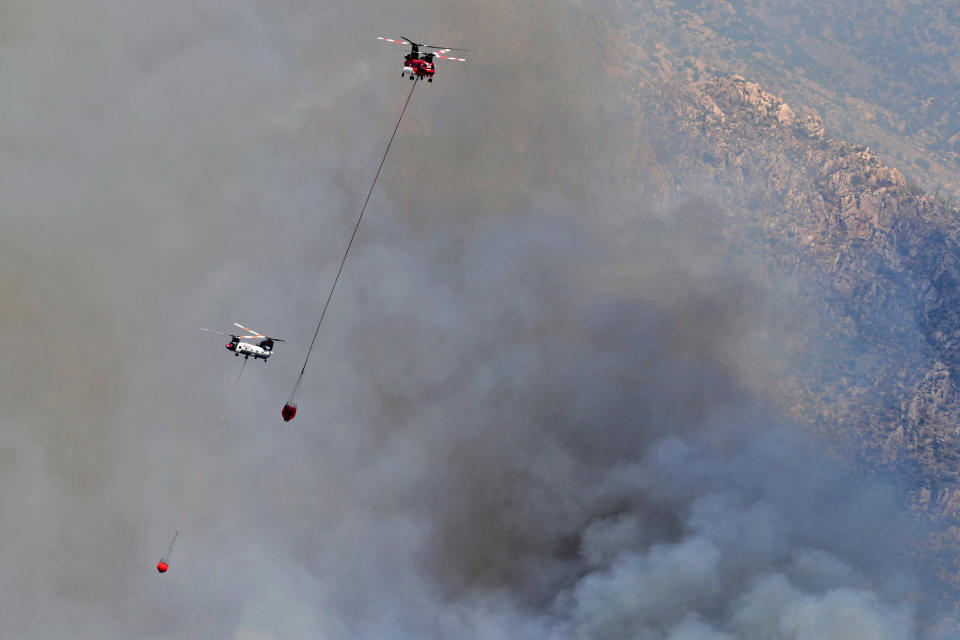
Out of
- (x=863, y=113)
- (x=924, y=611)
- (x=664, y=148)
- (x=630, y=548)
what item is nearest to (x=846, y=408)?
Result: (x=924, y=611)

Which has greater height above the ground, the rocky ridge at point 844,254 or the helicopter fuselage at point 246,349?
the rocky ridge at point 844,254

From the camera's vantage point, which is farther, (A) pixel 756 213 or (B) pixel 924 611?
(A) pixel 756 213

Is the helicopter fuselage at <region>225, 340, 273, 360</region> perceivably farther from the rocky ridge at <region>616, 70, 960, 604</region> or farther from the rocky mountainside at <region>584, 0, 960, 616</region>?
the rocky ridge at <region>616, 70, 960, 604</region>

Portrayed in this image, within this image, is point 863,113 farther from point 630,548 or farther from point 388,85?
point 630,548

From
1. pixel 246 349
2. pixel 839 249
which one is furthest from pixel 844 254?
pixel 246 349

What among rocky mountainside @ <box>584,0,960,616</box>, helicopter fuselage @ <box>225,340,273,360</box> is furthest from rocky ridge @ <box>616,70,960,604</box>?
helicopter fuselage @ <box>225,340,273,360</box>

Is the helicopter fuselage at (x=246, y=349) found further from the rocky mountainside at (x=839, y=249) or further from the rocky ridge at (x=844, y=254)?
the rocky ridge at (x=844, y=254)

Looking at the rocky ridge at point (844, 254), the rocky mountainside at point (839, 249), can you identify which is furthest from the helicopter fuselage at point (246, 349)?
the rocky ridge at point (844, 254)

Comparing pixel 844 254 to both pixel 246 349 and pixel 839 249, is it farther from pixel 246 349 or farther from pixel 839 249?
pixel 246 349
